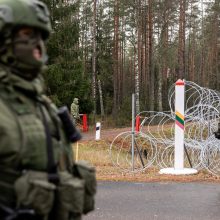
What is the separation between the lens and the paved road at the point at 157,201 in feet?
22.4

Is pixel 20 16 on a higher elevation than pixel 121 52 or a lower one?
lower

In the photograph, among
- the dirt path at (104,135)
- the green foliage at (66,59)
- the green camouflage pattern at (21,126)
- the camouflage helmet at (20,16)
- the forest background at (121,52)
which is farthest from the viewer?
the forest background at (121,52)

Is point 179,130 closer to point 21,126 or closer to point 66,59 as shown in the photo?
point 21,126

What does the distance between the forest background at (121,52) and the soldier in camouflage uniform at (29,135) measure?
2254cm

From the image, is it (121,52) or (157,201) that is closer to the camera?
(157,201)

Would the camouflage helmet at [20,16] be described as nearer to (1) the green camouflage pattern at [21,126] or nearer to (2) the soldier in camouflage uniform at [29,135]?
(2) the soldier in camouflage uniform at [29,135]

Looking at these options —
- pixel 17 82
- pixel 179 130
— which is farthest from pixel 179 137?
pixel 17 82

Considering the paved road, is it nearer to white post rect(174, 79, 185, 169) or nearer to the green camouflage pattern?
white post rect(174, 79, 185, 169)

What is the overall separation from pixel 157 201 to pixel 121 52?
136 feet

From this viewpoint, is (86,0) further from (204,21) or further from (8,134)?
(8,134)

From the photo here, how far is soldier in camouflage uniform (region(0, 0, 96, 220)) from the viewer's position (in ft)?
7.50

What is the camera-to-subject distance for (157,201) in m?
7.75

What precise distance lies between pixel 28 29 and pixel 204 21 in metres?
54.5

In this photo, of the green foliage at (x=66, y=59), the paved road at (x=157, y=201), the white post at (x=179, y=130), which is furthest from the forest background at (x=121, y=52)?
the paved road at (x=157, y=201)
